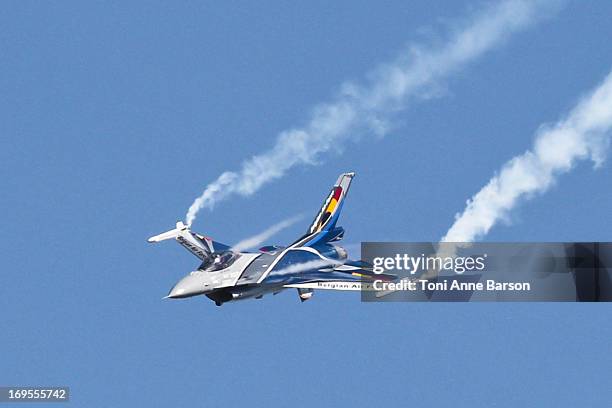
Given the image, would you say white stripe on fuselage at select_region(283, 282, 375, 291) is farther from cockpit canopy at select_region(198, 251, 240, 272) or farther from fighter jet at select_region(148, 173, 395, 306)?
cockpit canopy at select_region(198, 251, 240, 272)

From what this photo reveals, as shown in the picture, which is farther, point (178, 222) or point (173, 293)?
point (178, 222)

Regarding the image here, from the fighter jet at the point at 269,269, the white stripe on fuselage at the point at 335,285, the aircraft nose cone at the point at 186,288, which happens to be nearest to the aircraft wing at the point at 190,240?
the fighter jet at the point at 269,269

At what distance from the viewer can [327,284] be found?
7588 cm

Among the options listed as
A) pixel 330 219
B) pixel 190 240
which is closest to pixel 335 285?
pixel 330 219

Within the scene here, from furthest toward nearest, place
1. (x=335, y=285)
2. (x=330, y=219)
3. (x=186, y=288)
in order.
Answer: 1. (x=330, y=219)
2. (x=335, y=285)
3. (x=186, y=288)

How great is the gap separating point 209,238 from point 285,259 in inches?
186

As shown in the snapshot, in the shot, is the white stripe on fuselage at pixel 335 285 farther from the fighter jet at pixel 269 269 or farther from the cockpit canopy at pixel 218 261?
the cockpit canopy at pixel 218 261

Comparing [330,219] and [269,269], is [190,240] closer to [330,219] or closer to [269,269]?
[269,269]

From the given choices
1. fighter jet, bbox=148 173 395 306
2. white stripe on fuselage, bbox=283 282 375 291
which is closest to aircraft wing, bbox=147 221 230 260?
fighter jet, bbox=148 173 395 306

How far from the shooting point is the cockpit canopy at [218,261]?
2891 inches

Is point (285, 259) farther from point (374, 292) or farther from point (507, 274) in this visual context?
point (507, 274)

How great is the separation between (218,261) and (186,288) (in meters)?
2.91

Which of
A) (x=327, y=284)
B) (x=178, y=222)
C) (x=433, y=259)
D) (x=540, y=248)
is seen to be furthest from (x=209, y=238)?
(x=540, y=248)

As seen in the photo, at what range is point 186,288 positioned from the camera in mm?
71812
